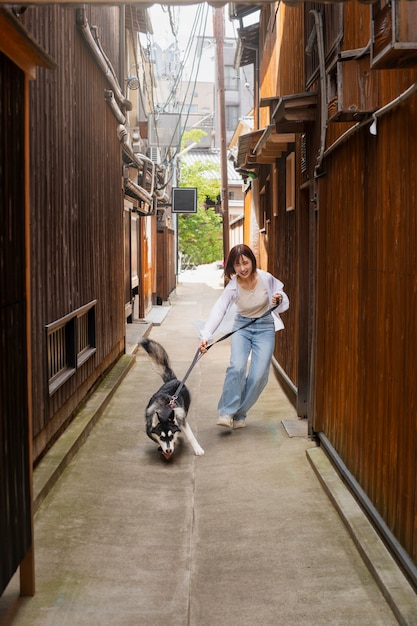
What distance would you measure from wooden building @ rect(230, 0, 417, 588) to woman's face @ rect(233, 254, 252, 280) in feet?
2.26

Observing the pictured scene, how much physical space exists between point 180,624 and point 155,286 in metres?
21.3

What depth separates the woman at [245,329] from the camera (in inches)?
318

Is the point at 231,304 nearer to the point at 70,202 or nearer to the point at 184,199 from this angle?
the point at 70,202

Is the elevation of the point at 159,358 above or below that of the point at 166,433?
above

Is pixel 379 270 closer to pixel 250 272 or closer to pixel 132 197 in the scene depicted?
pixel 250 272

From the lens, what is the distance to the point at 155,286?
2506cm

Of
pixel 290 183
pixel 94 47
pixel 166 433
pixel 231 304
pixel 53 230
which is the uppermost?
pixel 94 47

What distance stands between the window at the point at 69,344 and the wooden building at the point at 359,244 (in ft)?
8.22

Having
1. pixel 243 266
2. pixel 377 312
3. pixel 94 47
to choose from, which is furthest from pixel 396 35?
pixel 94 47

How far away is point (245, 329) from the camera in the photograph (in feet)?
27.3

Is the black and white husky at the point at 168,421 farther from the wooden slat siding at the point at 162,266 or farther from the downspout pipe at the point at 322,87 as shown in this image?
the wooden slat siding at the point at 162,266

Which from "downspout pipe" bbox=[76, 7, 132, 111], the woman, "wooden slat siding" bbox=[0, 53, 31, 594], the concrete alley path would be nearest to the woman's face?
the woman

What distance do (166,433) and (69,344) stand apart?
1837 mm

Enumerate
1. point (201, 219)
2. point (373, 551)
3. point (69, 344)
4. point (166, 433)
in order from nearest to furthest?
point (373, 551), point (166, 433), point (69, 344), point (201, 219)
